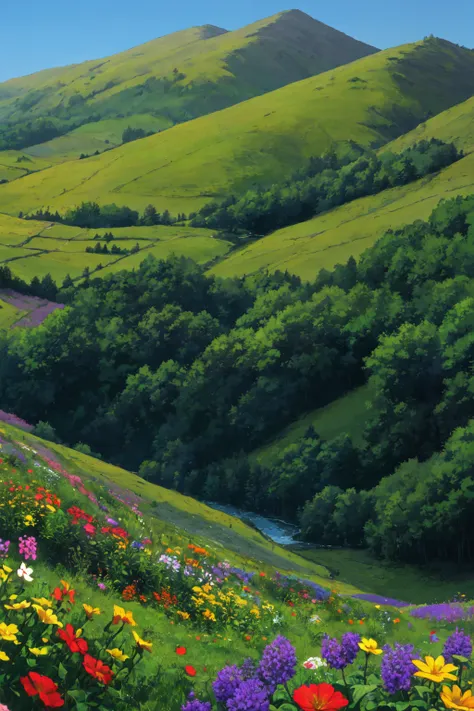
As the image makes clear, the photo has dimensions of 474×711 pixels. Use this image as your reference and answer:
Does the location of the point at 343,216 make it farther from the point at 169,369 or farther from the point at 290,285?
the point at 169,369

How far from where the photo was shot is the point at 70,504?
1711 centimetres

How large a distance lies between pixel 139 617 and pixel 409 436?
6774 cm

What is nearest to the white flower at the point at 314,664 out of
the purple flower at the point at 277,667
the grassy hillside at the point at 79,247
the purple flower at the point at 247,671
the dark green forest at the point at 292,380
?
the purple flower at the point at 277,667

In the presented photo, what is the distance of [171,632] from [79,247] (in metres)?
166

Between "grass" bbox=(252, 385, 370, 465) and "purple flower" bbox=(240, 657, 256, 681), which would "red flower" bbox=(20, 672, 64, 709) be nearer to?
"purple flower" bbox=(240, 657, 256, 681)

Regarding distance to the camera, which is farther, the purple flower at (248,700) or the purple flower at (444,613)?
the purple flower at (444,613)

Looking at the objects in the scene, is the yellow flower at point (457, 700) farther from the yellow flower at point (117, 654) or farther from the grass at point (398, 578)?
the grass at point (398, 578)

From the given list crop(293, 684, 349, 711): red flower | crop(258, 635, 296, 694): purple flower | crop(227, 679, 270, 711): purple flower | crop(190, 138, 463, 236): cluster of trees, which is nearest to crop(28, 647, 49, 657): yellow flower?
crop(227, 679, 270, 711): purple flower

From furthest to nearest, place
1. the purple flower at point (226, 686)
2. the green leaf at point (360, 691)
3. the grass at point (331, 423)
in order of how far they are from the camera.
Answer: the grass at point (331, 423) < the purple flower at point (226, 686) < the green leaf at point (360, 691)

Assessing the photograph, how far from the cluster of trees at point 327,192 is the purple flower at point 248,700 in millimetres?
180843

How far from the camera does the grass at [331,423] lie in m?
83.6

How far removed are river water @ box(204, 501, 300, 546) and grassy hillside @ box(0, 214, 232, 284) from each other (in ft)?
261

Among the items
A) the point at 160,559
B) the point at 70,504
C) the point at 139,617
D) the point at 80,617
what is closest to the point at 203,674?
the point at 80,617

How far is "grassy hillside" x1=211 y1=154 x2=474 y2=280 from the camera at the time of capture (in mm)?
142375
